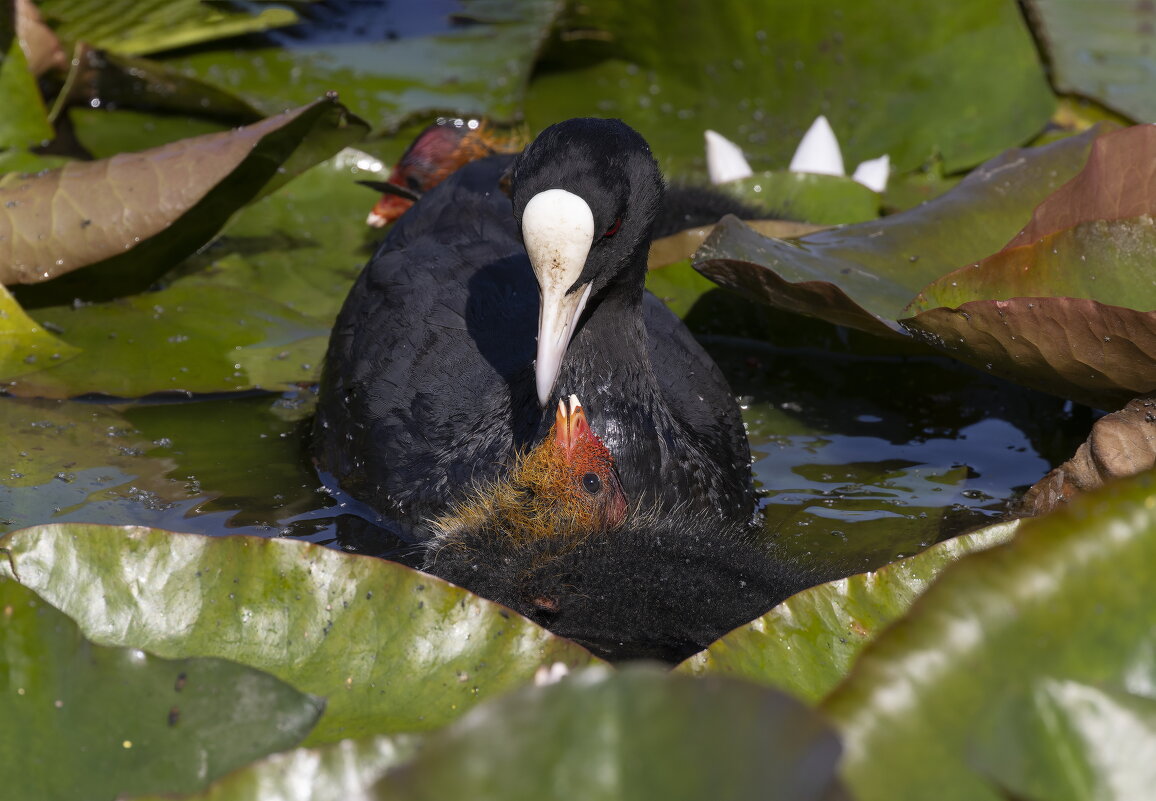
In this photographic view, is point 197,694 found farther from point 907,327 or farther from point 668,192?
point 668,192

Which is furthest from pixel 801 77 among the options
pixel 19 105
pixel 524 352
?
pixel 19 105

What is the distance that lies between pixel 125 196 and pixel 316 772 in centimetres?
184

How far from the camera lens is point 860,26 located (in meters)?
3.38

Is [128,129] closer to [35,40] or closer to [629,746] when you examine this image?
[35,40]

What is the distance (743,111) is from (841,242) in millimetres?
1255

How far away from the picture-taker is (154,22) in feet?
11.5

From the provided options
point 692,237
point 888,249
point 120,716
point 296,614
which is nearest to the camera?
point 120,716

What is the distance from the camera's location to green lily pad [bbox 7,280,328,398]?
246 centimetres

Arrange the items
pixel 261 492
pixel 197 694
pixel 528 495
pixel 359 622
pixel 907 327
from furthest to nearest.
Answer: pixel 261 492 < pixel 907 327 < pixel 528 495 < pixel 359 622 < pixel 197 694

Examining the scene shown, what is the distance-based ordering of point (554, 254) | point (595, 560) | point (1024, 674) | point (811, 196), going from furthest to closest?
point (811, 196)
point (554, 254)
point (595, 560)
point (1024, 674)

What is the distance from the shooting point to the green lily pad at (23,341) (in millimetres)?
2463

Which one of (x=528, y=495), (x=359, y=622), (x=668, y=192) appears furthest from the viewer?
(x=668, y=192)

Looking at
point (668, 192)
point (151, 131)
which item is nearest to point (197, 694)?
point (668, 192)

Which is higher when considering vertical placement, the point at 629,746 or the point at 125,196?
the point at 629,746
